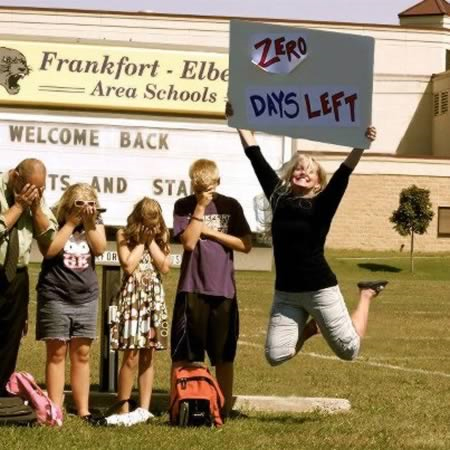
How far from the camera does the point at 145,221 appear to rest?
12422 mm

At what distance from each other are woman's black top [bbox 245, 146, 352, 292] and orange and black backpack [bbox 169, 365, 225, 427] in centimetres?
91

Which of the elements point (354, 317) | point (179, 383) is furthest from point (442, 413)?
point (179, 383)

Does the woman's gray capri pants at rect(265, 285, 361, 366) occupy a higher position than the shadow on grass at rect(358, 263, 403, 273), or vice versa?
the shadow on grass at rect(358, 263, 403, 273)

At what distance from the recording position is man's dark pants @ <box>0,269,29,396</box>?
38.1 ft

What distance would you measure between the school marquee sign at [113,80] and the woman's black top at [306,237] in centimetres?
264

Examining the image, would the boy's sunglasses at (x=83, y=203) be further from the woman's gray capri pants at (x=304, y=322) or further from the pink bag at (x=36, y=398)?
the woman's gray capri pants at (x=304, y=322)

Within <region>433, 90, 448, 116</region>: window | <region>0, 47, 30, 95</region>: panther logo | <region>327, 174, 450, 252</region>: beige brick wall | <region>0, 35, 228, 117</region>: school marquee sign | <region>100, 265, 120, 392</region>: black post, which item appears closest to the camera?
<region>0, 47, 30, 95</region>: panther logo

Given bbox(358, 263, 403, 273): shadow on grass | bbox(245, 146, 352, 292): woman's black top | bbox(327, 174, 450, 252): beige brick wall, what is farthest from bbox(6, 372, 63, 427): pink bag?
bbox(327, 174, 450, 252): beige brick wall

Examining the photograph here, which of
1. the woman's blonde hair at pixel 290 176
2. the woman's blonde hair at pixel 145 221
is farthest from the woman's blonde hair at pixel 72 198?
the woman's blonde hair at pixel 290 176

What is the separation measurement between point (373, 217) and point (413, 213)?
8.29 m

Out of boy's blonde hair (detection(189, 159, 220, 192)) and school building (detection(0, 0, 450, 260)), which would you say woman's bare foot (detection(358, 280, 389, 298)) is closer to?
boy's blonde hair (detection(189, 159, 220, 192))

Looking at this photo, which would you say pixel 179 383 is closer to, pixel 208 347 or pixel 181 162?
pixel 208 347

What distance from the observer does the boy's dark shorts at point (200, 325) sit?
39.9 feet

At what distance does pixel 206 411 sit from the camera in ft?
38.9
